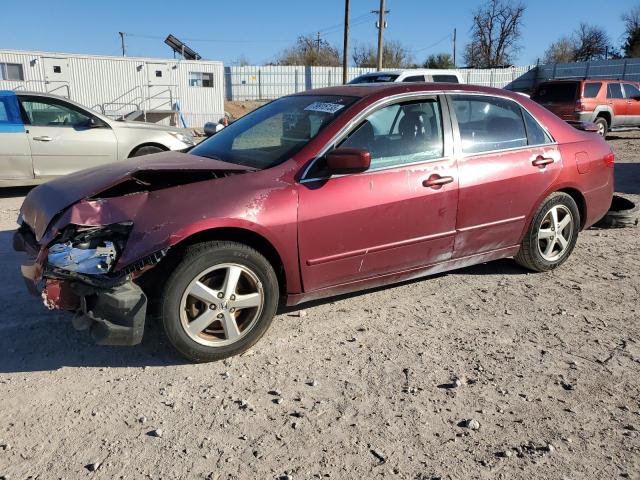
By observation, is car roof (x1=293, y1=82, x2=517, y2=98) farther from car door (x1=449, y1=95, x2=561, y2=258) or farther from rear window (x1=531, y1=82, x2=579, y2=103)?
rear window (x1=531, y1=82, x2=579, y2=103)

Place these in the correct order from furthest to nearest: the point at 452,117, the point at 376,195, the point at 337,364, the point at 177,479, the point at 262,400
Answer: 1. the point at 452,117
2. the point at 376,195
3. the point at 337,364
4. the point at 262,400
5. the point at 177,479

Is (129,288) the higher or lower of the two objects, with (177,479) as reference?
higher

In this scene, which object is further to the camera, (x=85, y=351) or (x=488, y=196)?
(x=488, y=196)

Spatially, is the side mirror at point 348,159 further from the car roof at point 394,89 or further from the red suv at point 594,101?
the red suv at point 594,101

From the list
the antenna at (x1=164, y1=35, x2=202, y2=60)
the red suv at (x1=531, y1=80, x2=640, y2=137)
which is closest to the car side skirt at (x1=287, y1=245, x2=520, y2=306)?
the red suv at (x1=531, y1=80, x2=640, y2=137)

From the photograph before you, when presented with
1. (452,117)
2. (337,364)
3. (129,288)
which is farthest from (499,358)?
(129,288)

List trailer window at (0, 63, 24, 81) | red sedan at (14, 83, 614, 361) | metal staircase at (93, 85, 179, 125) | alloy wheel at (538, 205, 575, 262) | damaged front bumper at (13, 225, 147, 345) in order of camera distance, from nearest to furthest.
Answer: damaged front bumper at (13, 225, 147, 345) → red sedan at (14, 83, 614, 361) → alloy wheel at (538, 205, 575, 262) → trailer window at (0, 63, 24, 81) → metal staircase at (93, 85, 179, 125)

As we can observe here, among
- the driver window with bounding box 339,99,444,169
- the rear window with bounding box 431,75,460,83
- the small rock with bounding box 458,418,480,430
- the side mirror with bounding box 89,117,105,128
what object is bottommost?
the small rock with bounding box 458,418,480,430

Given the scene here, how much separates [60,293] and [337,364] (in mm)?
1638

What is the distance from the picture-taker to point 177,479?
2.38 metres

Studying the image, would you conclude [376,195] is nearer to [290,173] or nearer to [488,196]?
[290,173]

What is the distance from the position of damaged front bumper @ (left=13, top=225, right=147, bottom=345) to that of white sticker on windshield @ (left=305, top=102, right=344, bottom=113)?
183cm

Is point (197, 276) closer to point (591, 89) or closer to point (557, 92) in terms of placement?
point (557, 92)

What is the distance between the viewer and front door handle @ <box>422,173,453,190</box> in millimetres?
3935
